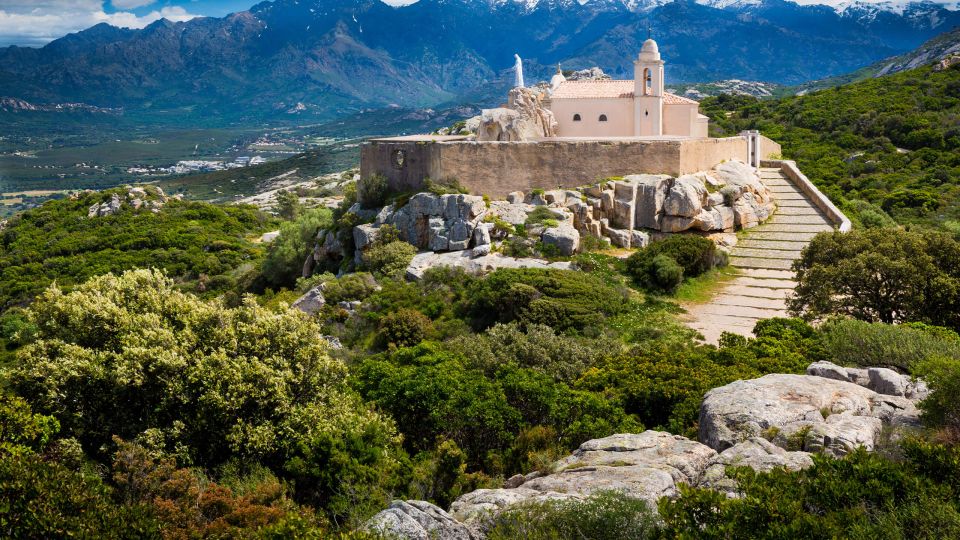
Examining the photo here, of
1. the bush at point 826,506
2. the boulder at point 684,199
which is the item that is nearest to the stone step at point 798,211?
the boulder at point 684,199

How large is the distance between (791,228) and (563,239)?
8.64 m

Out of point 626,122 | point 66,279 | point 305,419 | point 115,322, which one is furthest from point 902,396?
point 66,279

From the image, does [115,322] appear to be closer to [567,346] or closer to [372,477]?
[372,477]

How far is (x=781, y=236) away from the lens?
89.5ft

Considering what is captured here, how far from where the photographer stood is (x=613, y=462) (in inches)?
403

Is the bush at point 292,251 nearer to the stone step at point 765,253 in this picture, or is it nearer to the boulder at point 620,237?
the boulder at point 620,237

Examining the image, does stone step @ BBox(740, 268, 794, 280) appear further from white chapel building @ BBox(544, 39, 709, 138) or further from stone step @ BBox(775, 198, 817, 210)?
white chapel building @ BBox(544, 39, 709, 138)

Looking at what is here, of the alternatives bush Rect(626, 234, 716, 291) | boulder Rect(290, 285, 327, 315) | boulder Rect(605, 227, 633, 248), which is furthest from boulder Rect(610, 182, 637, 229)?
boulder Rect(290, 285, 327, 315)

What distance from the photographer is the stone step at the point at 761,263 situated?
25141 mm

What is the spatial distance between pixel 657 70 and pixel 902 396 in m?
21.4

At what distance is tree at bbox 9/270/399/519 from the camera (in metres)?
11.5

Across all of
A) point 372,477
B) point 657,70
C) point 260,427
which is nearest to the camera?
point 372,477

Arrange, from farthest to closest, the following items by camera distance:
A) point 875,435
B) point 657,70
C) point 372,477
→ point 657,70
point 372,477
point 875,435

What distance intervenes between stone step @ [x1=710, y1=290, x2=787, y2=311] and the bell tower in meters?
10.1
